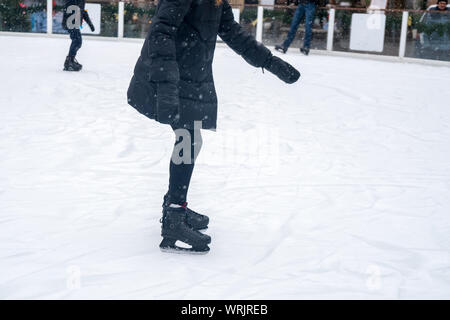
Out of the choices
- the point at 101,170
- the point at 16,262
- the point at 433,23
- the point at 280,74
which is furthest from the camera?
the point at 433,23

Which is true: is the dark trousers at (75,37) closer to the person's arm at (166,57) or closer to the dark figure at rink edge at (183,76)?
the dark figure at rink edge at (183,76)

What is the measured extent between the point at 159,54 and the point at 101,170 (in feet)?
5.99

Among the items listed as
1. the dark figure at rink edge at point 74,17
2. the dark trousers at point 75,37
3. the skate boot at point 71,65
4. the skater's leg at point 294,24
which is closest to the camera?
the dark figure at rink edge at point 74,17

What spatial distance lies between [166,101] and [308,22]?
11.0 m

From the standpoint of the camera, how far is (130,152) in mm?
4555

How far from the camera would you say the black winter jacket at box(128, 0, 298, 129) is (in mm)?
2330

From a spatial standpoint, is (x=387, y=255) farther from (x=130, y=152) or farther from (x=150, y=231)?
(x=130, y=152)

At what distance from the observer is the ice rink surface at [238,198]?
2.41 meters

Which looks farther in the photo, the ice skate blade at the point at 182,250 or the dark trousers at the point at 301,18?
the dark trousers at the point at 301,18

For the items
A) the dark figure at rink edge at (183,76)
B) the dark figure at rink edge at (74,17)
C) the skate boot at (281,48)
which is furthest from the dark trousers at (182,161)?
the skate boot at (281,48)

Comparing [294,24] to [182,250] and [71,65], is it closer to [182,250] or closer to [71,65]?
[71,65]

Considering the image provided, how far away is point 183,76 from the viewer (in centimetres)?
249

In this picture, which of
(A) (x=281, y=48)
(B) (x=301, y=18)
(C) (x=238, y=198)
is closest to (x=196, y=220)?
(C) (x=238, y=198)

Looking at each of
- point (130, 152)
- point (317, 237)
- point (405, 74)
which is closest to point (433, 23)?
point (405, 74)
